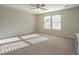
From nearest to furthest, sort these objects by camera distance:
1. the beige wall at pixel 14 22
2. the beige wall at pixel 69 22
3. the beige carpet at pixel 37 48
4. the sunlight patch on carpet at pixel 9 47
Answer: the beige carpet at pixel 37 48 < the sunlight patch on carpet at pixel 9 47 < the beige wall at pixel 69 22 < the beige wall at pixel 14 22

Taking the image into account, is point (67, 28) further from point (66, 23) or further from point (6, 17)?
point (6, 17)

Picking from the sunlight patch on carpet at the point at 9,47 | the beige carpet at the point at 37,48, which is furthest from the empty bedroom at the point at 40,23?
the sunlight patch on carpet at the point at 9,47

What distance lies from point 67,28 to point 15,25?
426 centimetres

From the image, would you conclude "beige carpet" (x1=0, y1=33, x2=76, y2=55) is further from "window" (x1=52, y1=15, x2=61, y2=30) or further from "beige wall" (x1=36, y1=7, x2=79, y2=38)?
"window" (x1=52, y1=15, x2=61, y2=30)

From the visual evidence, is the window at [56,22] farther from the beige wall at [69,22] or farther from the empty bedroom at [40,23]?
the beige wall at [69,22]

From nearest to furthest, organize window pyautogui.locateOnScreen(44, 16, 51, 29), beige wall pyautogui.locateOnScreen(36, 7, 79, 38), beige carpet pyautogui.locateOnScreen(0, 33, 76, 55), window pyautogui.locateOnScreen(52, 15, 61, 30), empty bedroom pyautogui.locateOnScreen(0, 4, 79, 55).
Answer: beige carpet pyautogui.locateOnScreen(0, 33, 76, 55), empty bedroom pyautogui.locateOnScreen(0, 4, 79, 55), beige wall pyautogui.locateOnScreen(36, 7, 79, 38), window pyautogui.locateOnScreen(52, 15, 61, 30), window pyautogui.locateOnScreen(44, 16, 51, 29)

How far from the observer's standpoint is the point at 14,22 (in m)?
6.04

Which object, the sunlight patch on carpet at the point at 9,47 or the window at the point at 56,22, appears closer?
the sunlight patch on carpet at the point at 9,47

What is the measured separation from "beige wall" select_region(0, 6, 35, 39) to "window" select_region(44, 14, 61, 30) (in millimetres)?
1583

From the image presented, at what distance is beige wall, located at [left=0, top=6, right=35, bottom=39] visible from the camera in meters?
5.34

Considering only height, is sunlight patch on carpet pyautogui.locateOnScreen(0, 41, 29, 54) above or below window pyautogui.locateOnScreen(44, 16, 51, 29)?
below

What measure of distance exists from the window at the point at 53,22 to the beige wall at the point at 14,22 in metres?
1.58

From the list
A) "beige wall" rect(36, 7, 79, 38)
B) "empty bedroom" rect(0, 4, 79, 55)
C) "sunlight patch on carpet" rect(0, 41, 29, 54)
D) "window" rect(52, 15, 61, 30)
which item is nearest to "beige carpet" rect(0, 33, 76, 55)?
"sunlight patch on carpet" rect(0, 41, 29, 54)

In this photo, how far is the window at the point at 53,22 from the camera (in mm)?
5940
